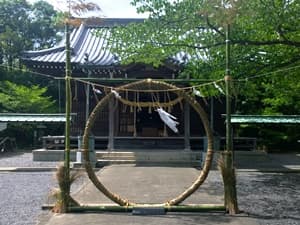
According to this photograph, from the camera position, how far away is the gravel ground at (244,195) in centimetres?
684

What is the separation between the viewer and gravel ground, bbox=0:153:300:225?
684 cm

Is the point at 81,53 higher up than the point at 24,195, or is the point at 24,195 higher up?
the point at 81,53

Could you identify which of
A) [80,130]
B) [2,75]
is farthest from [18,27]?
[80,130]

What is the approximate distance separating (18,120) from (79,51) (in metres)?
5.37

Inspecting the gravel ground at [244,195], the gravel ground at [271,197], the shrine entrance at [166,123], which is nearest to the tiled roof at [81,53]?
the gravel ground at [244,195]

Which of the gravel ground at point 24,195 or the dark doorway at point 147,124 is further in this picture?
the dark doorway at point 147,124

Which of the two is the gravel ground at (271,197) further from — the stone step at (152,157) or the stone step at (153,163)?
the stone step at (152,157)

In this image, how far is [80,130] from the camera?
61.4ft

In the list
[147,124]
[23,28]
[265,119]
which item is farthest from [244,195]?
[23,28]

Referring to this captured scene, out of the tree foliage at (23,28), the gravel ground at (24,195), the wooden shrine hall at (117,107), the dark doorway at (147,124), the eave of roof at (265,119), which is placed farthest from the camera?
the tree foliage at (23,28)

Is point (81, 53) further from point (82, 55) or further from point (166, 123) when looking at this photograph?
point (166, 123)

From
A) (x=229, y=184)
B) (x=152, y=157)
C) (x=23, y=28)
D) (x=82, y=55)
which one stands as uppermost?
(x=23, y=28)

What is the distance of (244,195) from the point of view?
354 inches

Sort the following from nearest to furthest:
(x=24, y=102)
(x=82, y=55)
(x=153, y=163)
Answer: (x=153, y=163) → (x=82, y=55) → (x=24, y=102)
